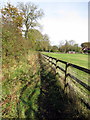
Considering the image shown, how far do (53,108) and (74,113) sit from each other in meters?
0.74

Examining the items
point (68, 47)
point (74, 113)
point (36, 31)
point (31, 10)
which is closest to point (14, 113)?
point (74, 113)

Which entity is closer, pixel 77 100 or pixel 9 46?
pixel 77 100

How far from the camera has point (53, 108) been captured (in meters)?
2.94

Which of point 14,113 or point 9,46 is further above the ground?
point 9,46

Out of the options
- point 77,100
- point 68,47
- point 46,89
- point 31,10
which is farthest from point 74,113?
point 68,47

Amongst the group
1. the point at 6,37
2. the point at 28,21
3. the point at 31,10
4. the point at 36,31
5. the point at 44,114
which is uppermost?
the point at 31,10

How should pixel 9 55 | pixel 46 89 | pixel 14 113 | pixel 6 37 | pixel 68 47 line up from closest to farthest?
pixel 14 113, pixel 46 89, pixel 6 37, pixel 9 55, pixel 68 47

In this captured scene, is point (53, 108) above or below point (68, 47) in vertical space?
below

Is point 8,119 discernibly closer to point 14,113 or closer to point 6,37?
point 14,113

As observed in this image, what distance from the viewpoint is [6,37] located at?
5.76 m

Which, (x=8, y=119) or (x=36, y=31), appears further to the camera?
(x=36, y=31)

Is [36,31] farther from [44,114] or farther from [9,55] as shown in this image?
[44,114]

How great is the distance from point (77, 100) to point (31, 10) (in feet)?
82.3

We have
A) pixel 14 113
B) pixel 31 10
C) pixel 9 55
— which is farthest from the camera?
pixel 31 10
